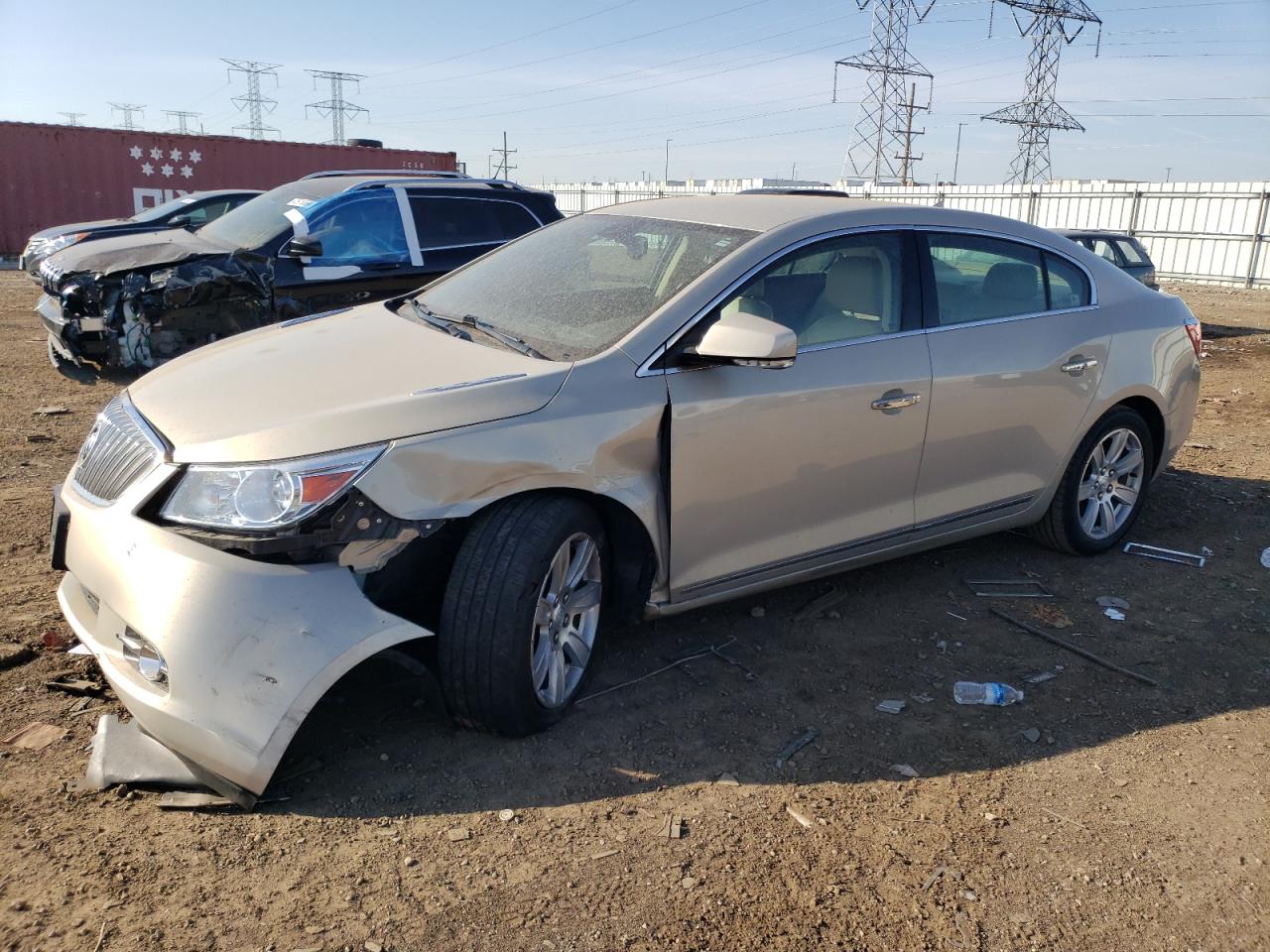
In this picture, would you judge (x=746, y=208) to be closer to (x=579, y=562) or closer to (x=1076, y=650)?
(x=579, y=562)

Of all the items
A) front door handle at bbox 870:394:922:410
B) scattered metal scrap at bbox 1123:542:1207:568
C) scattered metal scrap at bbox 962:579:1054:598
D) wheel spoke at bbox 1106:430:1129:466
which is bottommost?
scattered metal scrap at bbox 962:579:1054:598

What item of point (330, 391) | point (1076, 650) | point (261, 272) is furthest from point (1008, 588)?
point (261, 272)

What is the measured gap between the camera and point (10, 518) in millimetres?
4902

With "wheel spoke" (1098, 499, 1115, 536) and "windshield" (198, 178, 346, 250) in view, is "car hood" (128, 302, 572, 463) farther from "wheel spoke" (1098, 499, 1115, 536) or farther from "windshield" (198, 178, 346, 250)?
"windshield" (198, 178, 346, 250)

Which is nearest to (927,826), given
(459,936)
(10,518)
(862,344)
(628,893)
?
(628,893)

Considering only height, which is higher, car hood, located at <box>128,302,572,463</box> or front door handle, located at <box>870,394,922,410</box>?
car hood, located at <box>128,302,572,463</box>

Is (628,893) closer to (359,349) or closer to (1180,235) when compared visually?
(359,349)

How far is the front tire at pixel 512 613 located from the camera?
2932mm

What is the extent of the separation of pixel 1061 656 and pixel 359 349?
305 centimetres

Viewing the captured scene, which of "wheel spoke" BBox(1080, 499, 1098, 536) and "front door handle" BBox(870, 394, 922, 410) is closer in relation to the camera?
"front door handle" BBox(870, 394, 922, 410)

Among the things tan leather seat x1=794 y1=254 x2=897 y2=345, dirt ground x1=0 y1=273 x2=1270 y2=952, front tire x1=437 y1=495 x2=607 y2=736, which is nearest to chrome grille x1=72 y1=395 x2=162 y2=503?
dirt ground x1=0 y1=273 x2=1270 y2=952

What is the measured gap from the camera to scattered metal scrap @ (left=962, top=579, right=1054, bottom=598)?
4.64 metres

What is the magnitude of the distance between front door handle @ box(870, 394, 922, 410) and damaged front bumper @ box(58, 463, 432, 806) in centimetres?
204

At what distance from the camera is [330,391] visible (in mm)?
3029
